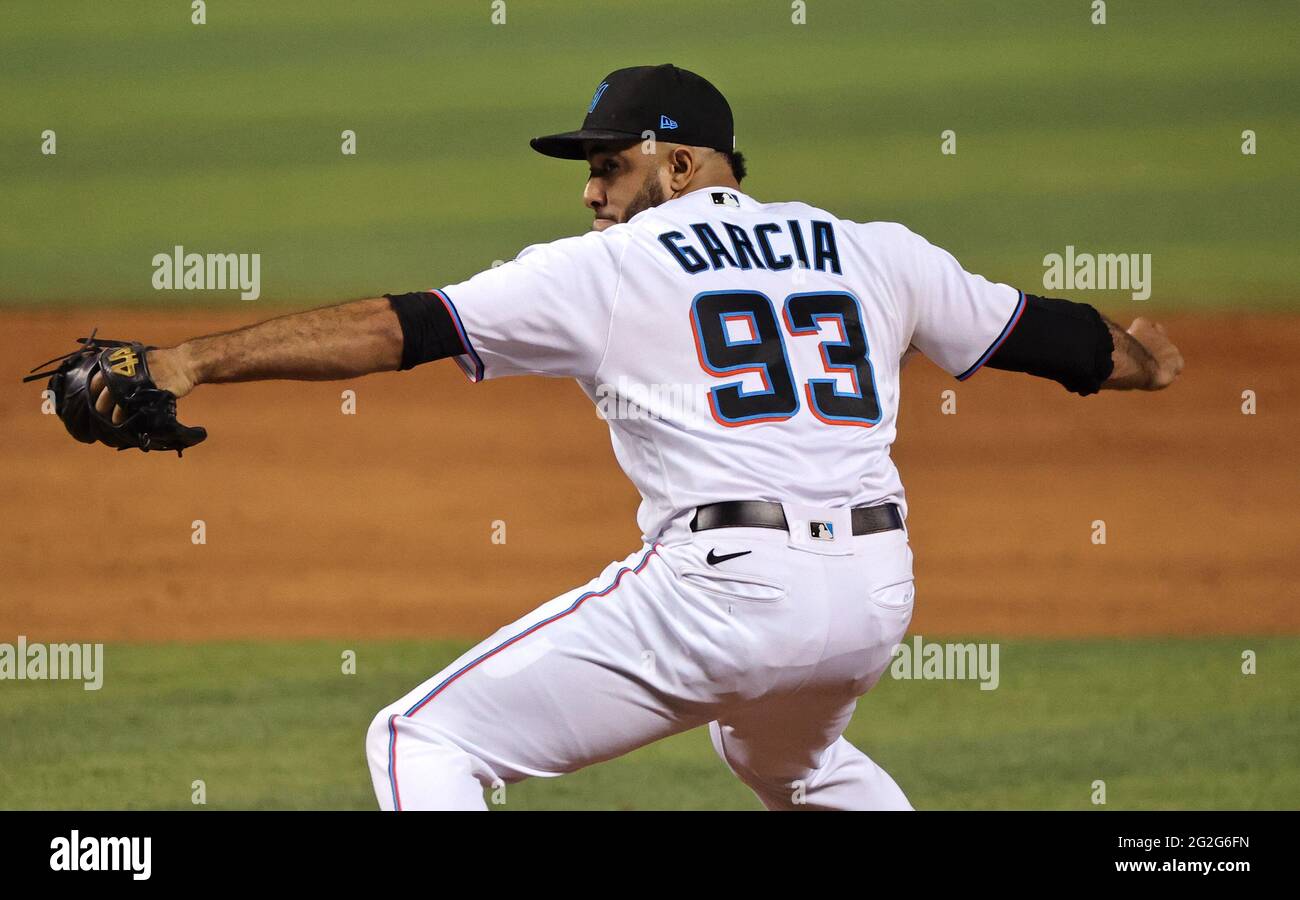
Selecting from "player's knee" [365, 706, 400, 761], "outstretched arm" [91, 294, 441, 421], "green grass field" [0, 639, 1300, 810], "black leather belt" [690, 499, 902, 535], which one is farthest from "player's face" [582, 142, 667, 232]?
"green grass field" [0, 639, 1300, 810]

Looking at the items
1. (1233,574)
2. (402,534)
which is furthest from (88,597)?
(1233,574)

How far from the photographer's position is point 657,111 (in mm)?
3039

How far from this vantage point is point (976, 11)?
990cm

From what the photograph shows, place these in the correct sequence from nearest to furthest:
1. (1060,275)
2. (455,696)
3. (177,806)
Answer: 1. (455,696)
2. (177,806)
3. (1060,275)

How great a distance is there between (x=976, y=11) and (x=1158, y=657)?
5764mm

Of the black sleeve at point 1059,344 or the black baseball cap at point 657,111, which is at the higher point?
the black baseball cap at point 657,111

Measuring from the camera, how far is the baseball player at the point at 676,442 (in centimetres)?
248

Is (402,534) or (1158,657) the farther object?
(402,534)

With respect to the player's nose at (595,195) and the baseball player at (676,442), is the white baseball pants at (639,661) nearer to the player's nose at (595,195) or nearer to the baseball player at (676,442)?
the baseball player at (676,442)

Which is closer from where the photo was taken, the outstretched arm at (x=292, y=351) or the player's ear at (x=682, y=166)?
the outstretched arm at (x=292, y=351)

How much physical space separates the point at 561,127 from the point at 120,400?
290 inches

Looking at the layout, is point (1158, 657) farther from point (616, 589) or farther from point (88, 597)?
point (88, 597)

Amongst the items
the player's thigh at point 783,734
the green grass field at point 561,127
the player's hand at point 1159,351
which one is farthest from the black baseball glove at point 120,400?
the green grass field at point 561,127

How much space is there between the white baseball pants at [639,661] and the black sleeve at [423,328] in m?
0.48
